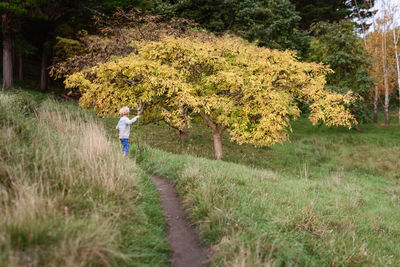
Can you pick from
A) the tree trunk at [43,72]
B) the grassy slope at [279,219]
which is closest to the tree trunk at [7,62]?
the tree trunk at [43,72]

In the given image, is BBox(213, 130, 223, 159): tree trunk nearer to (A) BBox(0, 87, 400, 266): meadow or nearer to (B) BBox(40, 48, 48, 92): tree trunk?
(A) BBox(0, 87, 400, 266): meadow

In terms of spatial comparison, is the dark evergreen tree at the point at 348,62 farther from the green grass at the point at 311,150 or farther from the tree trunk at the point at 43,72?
the tree trunk at the point at 43,72

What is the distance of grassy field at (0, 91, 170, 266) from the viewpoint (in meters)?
2.29

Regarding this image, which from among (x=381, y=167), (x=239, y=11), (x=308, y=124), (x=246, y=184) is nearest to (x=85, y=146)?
(x=246, y=184)

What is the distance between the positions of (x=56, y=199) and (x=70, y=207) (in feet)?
0.62

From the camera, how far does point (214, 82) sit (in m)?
9.98

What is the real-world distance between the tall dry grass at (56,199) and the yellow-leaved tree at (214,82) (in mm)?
4865

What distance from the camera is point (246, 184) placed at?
575 centimetres

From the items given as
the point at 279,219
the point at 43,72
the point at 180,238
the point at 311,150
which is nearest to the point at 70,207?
the point at 180,238

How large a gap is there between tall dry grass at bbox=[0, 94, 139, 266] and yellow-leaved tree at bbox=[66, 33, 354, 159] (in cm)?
487

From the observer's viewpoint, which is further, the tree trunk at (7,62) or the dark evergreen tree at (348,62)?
the dark evergreen tree at (348,62)

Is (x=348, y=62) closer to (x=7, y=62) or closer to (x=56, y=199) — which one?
(x=56, y=199)

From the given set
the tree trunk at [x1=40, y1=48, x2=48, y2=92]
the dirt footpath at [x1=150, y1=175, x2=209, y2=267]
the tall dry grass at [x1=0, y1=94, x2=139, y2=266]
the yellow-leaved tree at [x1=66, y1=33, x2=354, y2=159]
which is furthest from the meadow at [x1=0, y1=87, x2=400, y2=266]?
the tree trunk at [x1=40, y1=48, x2=48, y2=92]

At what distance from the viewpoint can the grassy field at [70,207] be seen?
2.29 m
